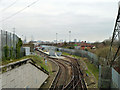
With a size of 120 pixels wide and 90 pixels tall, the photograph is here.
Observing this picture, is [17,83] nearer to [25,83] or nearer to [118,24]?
[25,83]

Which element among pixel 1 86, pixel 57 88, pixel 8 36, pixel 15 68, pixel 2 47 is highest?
pixel 8 36

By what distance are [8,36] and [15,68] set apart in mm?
4570

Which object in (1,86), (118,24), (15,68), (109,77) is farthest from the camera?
(109,77)

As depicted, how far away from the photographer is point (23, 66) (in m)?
8.88

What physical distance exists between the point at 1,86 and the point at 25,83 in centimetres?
259

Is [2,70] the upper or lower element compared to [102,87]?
upper

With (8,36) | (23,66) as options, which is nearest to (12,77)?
(23,66)

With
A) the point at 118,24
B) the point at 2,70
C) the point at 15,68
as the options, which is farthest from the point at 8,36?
the point at 118,24

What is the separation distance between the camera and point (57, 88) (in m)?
11.5

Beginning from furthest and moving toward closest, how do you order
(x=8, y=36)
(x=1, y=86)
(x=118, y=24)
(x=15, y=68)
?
(x=8, y=36) → (x=15, y=68) → (x=118, y=24) → (x=1, y=86)

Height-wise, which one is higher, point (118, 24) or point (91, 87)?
point (118, 24)

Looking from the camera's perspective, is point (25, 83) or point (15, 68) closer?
point (15, 68)

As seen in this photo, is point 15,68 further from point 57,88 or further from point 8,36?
point 57,88

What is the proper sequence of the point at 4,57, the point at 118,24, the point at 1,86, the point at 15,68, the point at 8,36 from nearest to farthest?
the point at 1,86, the point at 118,24, the point at 15,68, the point at 4,57, the point at 8,36
